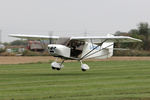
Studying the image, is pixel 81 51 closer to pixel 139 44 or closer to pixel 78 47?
pixel 78 47

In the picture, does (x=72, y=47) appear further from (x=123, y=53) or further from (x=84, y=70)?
(x=123, y=53)

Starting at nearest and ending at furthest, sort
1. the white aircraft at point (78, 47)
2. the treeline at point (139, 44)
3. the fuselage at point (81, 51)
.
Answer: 1. the fuselage at point (81, 51)
2. the white aircraft at point (78, 47)
3. the treeline at point (139, 44)

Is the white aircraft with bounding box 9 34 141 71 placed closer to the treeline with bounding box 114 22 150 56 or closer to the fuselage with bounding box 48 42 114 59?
the fuselage with bounding box 48 42 114 59

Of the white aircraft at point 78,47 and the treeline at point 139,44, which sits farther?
the treeline at point 139,44

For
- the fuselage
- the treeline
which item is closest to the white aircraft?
the fuselage

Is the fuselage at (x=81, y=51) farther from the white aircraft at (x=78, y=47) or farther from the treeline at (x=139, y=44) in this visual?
the treeline at (x=139, y=44)

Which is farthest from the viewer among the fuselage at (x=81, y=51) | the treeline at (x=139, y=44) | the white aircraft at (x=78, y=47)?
the treeline at (x=139, y=44)

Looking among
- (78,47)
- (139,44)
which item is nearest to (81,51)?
(78,47)

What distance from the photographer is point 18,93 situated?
15422 mm

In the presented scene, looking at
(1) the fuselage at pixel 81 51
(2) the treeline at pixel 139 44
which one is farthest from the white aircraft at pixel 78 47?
(2) the treeline at pixel 139 44

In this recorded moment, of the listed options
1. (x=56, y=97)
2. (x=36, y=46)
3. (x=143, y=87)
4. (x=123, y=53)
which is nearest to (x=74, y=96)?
(x=56, y=97)

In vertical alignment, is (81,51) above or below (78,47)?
below

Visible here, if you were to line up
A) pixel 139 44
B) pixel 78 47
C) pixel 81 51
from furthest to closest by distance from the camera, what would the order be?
pixel 139 44 → pixel 81 51 → pixel 78 47

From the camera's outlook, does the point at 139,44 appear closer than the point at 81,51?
No
